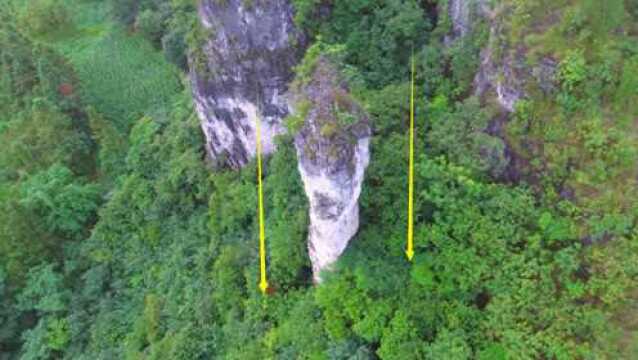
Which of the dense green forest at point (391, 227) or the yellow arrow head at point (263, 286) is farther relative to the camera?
the yellow arrow head at point (263, 286)

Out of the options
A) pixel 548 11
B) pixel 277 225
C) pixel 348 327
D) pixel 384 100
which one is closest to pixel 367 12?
pixel 384 100

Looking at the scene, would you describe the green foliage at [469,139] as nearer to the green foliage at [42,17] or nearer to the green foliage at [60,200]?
the green foliage at [60,200]

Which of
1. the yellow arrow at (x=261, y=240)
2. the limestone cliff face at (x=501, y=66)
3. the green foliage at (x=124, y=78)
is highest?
the limestone cliff face at (x=501, y=66)

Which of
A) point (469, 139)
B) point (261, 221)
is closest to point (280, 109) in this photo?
point (261, 221)

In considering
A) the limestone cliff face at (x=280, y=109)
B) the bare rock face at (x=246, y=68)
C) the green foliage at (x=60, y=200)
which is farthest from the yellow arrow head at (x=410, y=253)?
the green foliage at (x=60, y=200)

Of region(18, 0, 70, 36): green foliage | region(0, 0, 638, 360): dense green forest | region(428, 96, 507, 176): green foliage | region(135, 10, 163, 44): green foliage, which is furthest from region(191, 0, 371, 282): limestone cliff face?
region(18, 0, 70, 36): green foliage

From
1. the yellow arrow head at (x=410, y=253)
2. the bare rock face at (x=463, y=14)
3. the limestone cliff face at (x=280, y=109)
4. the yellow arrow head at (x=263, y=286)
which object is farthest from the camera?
the yellow arrow head at (x=263, y=286)

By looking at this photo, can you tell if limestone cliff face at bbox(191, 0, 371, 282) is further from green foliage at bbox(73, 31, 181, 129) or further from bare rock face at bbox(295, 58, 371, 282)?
green foliage at bbox(73, 31, 181, 129)

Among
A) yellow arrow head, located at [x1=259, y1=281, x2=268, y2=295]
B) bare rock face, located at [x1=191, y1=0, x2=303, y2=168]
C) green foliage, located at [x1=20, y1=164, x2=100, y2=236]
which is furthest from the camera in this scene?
green foliage, located at [x1=20, y1=164, x2=100, y2=236]

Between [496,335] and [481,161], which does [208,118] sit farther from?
[496,335]
